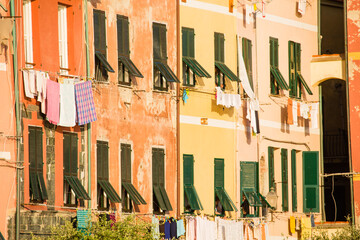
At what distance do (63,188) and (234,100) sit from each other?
9.08 meters

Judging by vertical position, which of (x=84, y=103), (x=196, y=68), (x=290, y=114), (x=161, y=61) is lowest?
(x=84, y=103)

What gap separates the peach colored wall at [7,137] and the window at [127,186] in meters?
5.41

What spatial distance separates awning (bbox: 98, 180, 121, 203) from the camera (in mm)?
39500

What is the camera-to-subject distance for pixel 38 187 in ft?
121

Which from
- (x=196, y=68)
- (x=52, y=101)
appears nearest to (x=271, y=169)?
(x=196, y=68)

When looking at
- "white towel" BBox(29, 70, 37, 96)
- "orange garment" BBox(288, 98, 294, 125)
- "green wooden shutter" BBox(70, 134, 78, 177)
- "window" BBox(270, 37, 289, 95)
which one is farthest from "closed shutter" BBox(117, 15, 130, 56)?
"orange garment" BBox(288, 98, 294, 125)

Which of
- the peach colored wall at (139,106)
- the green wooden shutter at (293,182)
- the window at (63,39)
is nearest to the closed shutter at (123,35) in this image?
the peach colored wall at (139,106)

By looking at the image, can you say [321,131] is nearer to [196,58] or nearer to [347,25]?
[347,25]

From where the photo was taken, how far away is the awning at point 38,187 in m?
36.6

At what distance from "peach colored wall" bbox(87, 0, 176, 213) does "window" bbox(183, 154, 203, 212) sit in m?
0.56

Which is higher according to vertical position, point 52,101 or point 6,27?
point 6,27

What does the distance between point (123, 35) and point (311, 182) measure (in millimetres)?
11684

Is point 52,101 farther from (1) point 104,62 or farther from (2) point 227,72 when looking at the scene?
(2) point 227,72

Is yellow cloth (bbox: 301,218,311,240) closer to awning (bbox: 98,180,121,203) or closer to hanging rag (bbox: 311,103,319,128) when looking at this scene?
hanging rag (bbox: 311,103,319,128)
